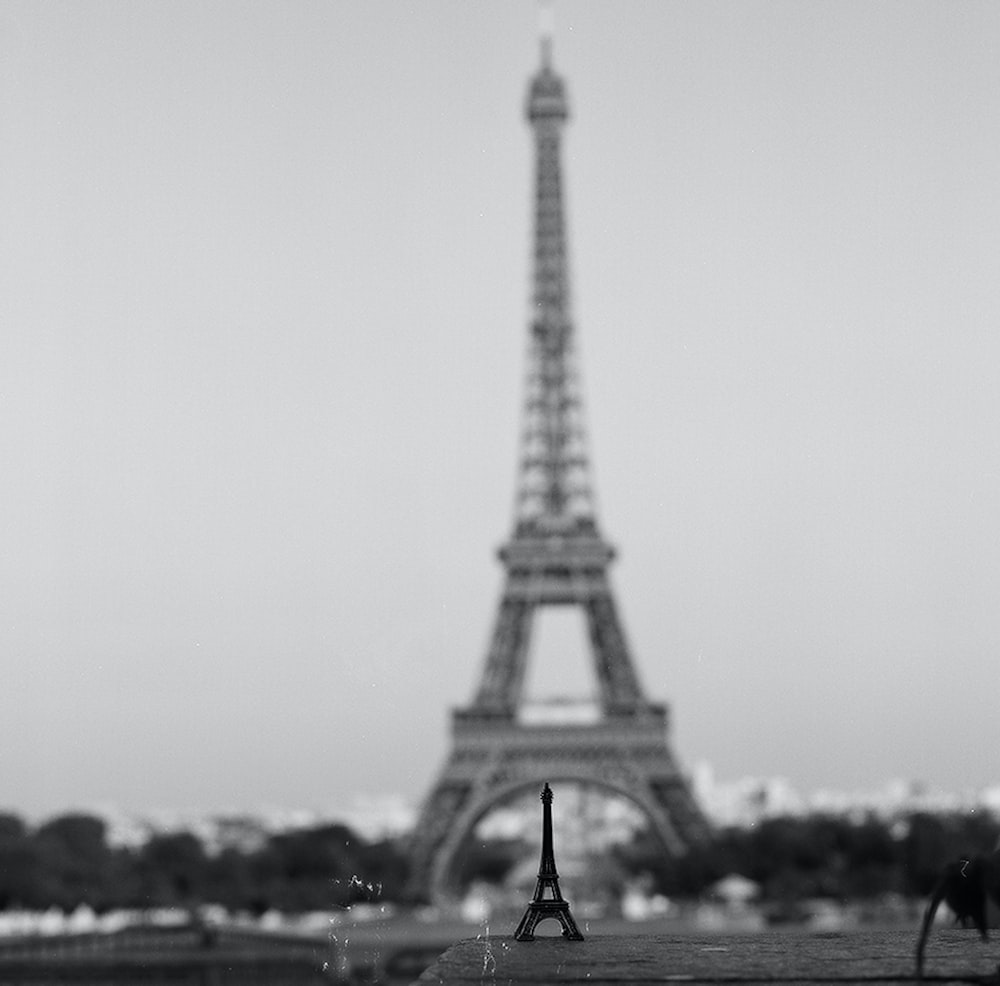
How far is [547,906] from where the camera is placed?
312 inches

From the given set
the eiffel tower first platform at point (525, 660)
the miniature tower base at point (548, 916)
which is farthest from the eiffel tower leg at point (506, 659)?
the miniature tower base at point (548, 916)

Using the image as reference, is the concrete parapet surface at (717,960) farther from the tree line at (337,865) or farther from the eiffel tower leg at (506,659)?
the tree line at (337,865)

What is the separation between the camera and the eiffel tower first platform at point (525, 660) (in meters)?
65.5

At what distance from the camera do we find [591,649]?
2603 inches

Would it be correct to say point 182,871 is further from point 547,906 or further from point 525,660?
point 547,906

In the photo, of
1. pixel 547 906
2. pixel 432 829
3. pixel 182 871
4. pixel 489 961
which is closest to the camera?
pixel 489 961

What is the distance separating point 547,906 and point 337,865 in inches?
3015

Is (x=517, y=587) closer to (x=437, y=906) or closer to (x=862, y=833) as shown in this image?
(x=437, y=906)

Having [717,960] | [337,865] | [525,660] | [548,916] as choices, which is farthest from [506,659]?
[717,960]

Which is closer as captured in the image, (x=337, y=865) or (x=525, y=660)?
(x=525, y=660)

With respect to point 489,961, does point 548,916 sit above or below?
above

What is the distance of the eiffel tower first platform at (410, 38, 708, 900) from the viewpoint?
65.5 meters

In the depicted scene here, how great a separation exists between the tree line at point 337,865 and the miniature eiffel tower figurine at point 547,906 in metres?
58.1

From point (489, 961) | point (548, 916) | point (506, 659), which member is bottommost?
point (489, 961)
